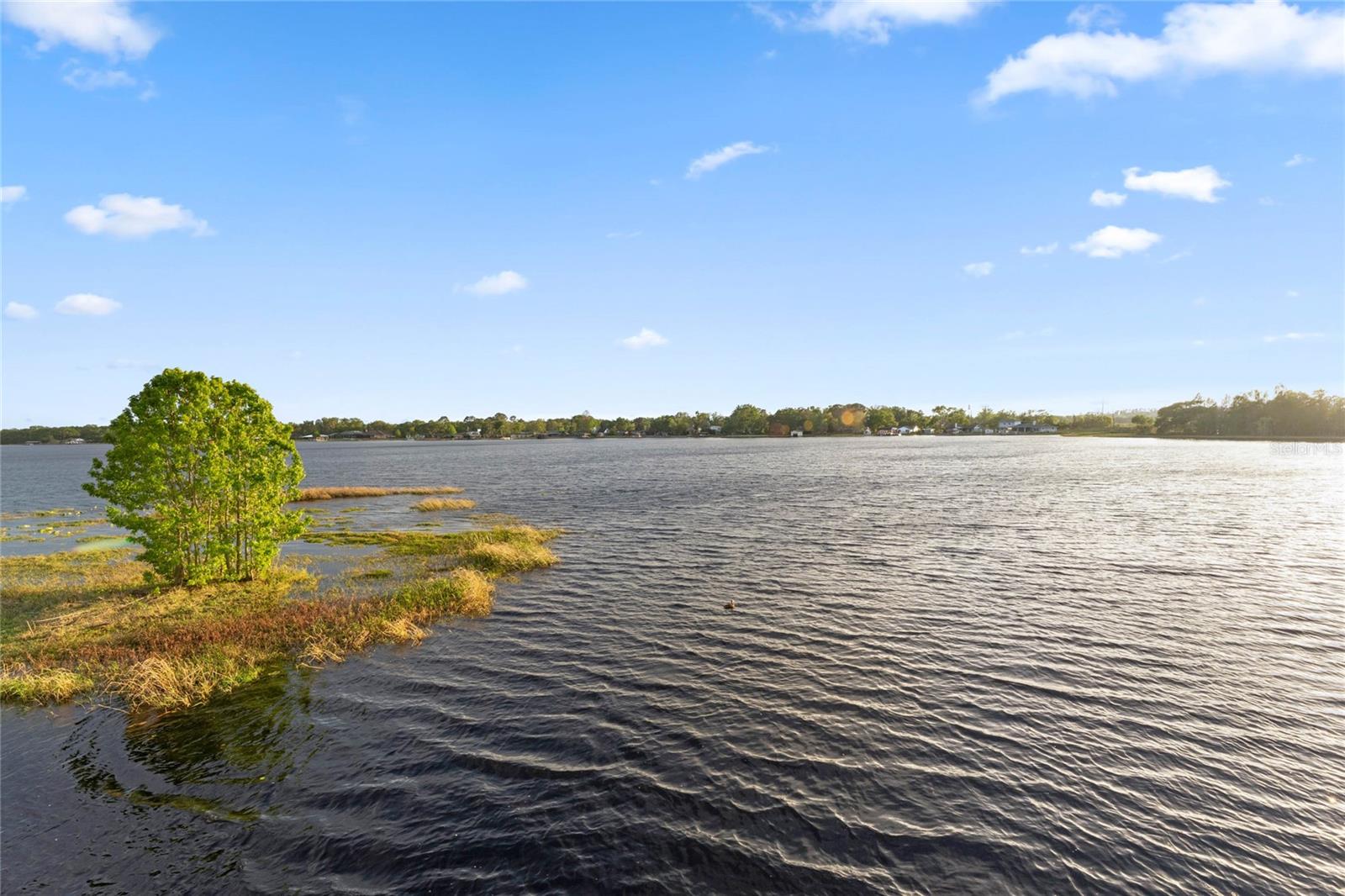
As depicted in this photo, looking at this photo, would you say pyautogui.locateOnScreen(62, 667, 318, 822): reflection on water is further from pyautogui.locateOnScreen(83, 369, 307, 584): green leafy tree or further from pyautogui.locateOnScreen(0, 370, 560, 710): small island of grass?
pyautogui.locateOnScreen(83, 369, 307, 584): green leafy tree

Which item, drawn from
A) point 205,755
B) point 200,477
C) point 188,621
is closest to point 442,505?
point 200,477

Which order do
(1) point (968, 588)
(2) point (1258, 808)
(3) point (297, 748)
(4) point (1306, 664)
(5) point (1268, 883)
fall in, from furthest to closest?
(1) point (968, 588) → (4) point (1306, 664) → (3) point (297, 748) → (2) point (1258, 808) → (5) point (1268, 883)

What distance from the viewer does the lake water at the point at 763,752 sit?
1484 centimetres

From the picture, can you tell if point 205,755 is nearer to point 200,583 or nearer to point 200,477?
point 200,583

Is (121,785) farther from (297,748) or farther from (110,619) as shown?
(110,619)

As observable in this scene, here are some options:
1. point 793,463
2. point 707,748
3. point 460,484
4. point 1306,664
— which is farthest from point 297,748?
point 793,463

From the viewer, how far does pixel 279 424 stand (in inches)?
1607

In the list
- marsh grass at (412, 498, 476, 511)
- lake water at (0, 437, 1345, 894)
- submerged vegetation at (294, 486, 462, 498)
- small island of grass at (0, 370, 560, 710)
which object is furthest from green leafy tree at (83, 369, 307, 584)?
submerged vegetation at (294, 486, 462, 498)

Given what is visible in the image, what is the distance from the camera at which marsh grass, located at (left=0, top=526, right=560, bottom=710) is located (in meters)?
24.0

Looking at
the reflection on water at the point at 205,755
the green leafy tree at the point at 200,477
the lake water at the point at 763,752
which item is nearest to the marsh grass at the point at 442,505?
the green leafy tree at the point at 200,477

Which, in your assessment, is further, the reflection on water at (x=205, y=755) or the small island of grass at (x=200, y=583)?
the small island of grass at (x=200, y=583)

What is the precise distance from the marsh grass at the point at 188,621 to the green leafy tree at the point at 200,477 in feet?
6.76

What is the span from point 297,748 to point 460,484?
10058 cm

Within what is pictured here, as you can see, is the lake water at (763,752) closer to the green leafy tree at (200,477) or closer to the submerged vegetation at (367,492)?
the green leafy tree at (200,477)
